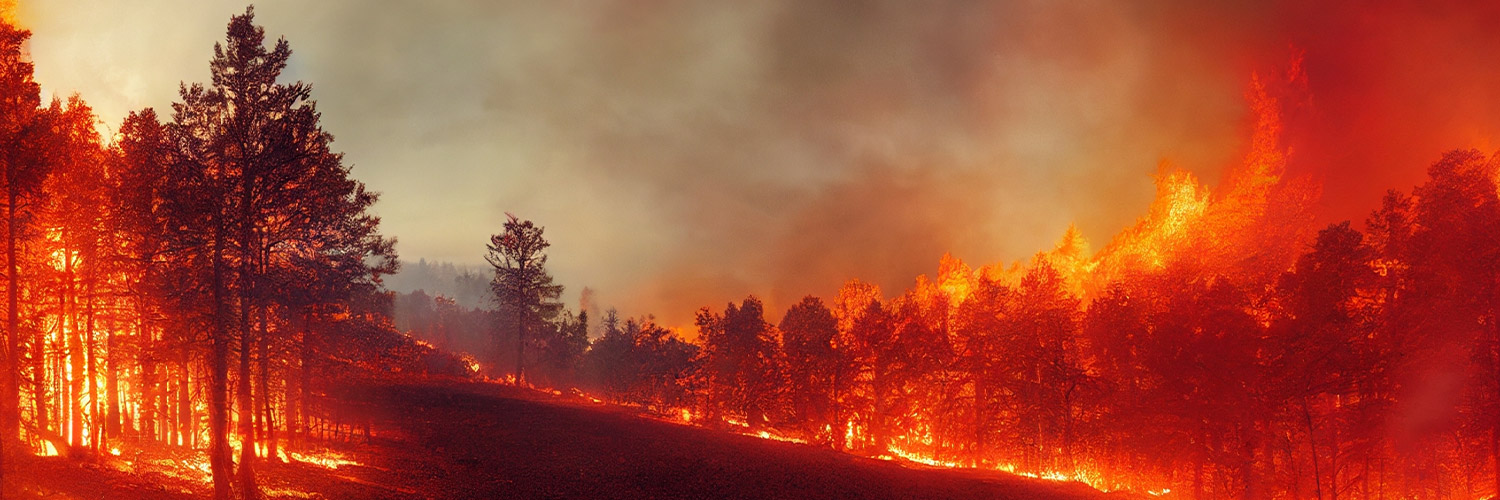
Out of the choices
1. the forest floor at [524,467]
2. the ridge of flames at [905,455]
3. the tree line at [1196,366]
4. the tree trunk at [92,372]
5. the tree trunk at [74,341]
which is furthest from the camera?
the ridge of flames at [905,455]

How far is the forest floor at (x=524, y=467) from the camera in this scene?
21.5 metres

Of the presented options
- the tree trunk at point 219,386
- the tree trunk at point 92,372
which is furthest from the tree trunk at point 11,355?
the tree trunk at point 219,386

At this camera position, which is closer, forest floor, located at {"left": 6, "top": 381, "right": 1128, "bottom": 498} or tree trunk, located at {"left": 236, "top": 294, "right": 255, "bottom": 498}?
tree trunk, located at {"left": 236, "top": 294, "right": 255, "bottom": 498}

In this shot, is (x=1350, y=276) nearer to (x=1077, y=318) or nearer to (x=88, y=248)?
(x=1077, y=318)

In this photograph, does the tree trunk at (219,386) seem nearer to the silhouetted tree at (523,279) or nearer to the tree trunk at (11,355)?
the tree trunk at (11,355)

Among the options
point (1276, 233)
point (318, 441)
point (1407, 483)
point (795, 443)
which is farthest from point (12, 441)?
point (1276, 233)

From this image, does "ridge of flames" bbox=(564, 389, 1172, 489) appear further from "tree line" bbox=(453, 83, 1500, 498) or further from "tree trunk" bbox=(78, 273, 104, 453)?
"tree trunk" bbox=(78, 273, 104, 453)

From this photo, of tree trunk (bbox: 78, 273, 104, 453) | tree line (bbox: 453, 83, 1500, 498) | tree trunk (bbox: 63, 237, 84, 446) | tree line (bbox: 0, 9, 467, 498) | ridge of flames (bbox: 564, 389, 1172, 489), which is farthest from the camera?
ridge of flames (bbox: 564, 389, 1172, 489)

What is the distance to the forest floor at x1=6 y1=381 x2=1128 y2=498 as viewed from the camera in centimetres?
2153

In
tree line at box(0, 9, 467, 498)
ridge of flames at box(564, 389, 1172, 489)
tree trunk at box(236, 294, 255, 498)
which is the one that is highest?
tree line at box(0, 9, 467, 498)

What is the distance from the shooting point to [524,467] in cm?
2988

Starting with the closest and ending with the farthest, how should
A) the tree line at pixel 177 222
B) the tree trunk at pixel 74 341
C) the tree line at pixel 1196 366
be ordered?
1. the tree line at pixel 177 222
2. the tree trunk at pixel 74 341
3. the tree line at pixel 1196 366

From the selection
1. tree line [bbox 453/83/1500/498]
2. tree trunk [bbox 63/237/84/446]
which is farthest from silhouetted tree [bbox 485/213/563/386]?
tree trunk [bbox 63/237/84/446]

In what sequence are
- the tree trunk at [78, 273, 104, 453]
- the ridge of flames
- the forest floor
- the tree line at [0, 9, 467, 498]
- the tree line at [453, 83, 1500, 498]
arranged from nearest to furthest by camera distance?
1. the tree line at [0, 9, 467, 498]
2. the forest floor
3. the tree trunk at [78, 273, 104, 453]
4. the tree line at [453, 83, 1500, 498]
5. the ridge of flames
